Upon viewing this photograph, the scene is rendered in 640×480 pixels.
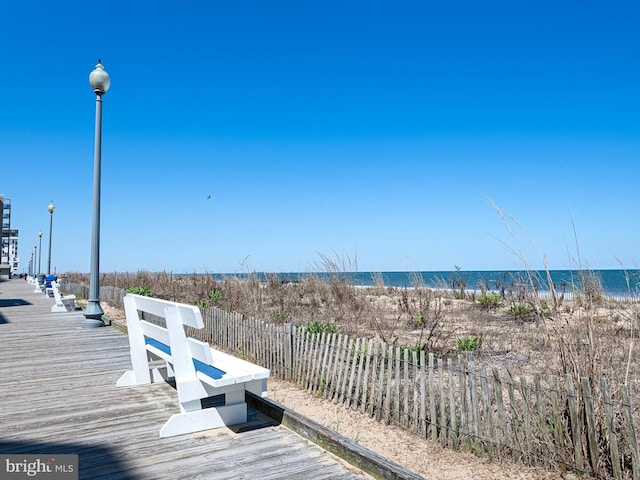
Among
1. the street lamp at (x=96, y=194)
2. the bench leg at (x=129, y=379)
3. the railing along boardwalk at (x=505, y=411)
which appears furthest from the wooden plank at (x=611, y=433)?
the street lamp at (x=96, y=194)

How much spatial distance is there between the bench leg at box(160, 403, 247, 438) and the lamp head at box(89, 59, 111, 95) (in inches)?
340

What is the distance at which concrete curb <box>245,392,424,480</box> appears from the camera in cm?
286

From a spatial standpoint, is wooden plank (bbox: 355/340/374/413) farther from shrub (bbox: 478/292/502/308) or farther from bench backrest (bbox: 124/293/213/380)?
shrub (bbox: 478/292/502/308)

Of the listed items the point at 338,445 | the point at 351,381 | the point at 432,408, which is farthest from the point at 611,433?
the point at 351,381

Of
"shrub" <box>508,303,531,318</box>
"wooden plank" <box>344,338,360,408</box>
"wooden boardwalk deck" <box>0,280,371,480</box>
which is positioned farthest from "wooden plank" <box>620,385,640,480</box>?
"shrub" <box>508,303,531,318</box>

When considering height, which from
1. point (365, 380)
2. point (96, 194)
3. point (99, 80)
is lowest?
point (365, 380)

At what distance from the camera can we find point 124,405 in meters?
4.43

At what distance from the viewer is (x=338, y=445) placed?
3279 millimetres

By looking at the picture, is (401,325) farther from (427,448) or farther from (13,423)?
(13,423)

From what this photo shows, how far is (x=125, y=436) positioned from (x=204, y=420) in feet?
1.97

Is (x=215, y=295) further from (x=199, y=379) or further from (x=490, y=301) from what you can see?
(x=199, y=379)

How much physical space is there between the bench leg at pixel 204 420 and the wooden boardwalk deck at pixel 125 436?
72 mm

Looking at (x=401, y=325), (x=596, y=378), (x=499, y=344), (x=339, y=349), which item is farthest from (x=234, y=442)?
(x=401, y=325)

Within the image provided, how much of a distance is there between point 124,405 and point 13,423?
886 mm
